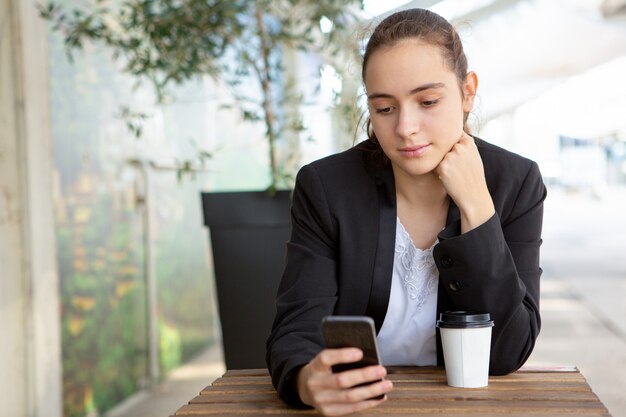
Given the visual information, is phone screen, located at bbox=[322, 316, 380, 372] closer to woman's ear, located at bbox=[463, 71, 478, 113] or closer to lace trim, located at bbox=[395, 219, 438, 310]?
lace trim, located at bbox=[395, 219, 438, 310]

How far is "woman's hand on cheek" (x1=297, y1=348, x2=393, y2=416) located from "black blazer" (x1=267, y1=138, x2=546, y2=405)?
8.3 inches

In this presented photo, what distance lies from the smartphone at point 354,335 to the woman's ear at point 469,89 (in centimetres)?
69

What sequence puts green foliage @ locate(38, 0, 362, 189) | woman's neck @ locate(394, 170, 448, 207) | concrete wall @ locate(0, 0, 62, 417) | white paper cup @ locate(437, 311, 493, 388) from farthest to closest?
green foliage @ locate(38, 0, 362, 189) < concrete wall @ locate(0, 0, 62, 417) < woman's neck @ locate(394, 170, 448, 207) < white paper cup @ locate(437, 311, 493, 388)

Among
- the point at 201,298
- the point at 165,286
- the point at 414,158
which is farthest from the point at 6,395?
the point at 201,298

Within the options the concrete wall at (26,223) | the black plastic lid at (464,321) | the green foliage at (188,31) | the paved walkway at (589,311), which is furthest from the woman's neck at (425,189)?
the paved walkway at (589,311)

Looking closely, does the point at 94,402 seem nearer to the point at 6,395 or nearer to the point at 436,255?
the point at 6,395

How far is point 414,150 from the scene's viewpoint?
4.56 feet

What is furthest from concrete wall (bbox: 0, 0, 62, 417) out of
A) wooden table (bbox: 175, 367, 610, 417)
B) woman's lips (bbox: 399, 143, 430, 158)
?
woman's lips (bbox: 399, 143, 430, 158)

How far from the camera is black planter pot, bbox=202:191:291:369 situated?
113 inches

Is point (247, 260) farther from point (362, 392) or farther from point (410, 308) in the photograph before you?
point (362, 392)

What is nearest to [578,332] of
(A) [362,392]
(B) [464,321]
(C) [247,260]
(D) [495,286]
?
(C) [247,260]

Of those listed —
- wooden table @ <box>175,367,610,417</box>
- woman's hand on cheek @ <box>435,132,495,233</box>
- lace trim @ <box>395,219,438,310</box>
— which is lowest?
wooden table @ <box>175,367,610,417</box>

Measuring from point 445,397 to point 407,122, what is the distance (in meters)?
0.49

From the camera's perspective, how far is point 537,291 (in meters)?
1.46
